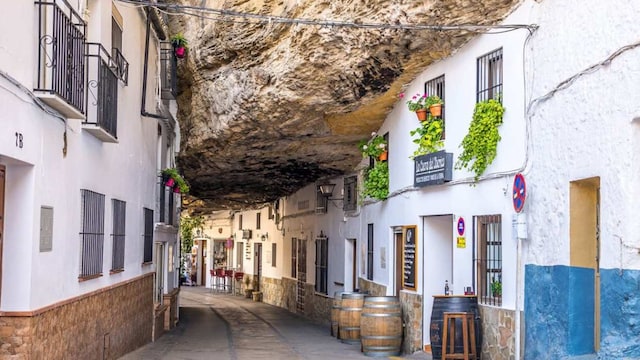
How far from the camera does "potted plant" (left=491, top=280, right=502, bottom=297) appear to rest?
Answer: 11.7 m

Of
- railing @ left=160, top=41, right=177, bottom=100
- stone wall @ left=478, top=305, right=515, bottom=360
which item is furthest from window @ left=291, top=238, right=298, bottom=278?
stone wall @ left=478, top=305, right=515, bottom=360

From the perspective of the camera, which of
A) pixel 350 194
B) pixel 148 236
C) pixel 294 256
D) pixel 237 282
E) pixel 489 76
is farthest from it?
pixel 237 282

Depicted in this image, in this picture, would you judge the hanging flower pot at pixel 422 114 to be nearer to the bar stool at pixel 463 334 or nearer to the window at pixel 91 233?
the bar stool at pixel 463 334

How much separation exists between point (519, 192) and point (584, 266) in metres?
1.42

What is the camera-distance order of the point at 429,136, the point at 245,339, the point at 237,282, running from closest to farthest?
the point at 429,136
the point at 245,339
the point at 237,282

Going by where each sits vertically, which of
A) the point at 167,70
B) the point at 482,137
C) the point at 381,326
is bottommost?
the point at 381,326

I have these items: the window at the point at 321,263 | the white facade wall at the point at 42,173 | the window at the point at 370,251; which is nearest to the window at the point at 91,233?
the white facade wall at the point at 42,173

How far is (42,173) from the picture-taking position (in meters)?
9.08

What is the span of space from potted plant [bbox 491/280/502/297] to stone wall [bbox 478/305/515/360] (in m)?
0.20

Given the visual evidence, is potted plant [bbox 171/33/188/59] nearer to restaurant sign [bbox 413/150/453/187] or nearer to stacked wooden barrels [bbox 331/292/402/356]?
restaurant sign [bbox 413/150/453/187]

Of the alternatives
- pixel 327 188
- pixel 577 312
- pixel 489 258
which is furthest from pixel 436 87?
pixel 327 188

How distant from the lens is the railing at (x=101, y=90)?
1116 centimetres

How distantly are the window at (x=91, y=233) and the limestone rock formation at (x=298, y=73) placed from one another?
3401 millimetres

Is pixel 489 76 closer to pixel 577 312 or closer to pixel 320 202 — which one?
pixel 577 312
